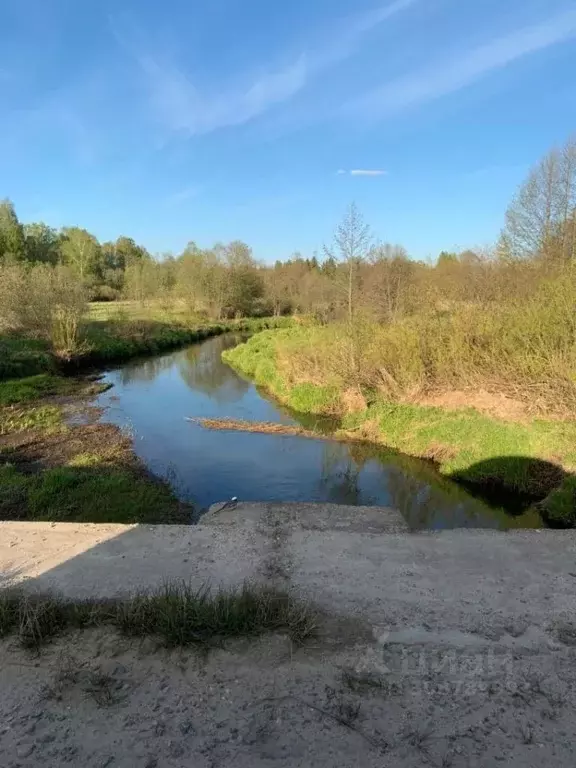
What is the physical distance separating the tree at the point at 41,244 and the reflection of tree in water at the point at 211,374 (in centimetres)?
2206

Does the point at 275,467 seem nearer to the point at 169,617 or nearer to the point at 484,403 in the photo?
the point at 484,403

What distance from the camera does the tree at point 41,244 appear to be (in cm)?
4972

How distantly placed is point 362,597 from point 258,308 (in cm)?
4756

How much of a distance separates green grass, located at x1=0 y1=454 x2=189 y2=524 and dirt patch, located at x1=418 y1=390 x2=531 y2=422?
293 inches

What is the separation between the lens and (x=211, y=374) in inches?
959

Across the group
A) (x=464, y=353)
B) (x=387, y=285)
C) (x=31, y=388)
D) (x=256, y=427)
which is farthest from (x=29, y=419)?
(x=387, y=285)

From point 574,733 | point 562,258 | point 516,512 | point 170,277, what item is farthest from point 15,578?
point 170,277

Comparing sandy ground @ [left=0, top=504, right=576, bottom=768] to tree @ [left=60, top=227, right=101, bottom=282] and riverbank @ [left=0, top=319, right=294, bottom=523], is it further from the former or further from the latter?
tree @ [left=60, top=227, right=101, bottom=282]

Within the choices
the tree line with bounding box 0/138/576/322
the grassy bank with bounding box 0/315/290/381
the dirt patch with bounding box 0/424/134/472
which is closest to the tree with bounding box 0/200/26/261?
the tree line with bounding box 0/138/576/322

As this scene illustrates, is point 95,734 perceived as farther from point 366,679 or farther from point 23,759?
point 366,679

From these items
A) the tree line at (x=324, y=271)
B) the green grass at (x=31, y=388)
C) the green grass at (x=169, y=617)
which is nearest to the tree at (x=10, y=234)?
the tree line at (x=324, y=271)

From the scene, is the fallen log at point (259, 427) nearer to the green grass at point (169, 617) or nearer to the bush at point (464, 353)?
the bush at point (464, 353)

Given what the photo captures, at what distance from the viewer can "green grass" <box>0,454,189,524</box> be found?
25.9 ft

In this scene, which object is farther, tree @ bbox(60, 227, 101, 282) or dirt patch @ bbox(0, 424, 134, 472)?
tree @ bbox(60, 227, 101, 282)
